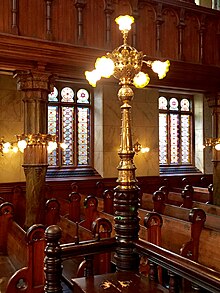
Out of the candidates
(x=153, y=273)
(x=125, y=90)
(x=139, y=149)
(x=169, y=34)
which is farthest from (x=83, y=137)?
(x=153, y=273)

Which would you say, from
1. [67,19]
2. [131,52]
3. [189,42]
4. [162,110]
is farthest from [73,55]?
[162,110]

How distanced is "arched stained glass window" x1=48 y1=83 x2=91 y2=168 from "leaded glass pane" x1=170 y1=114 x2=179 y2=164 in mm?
3064

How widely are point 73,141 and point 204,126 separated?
4.67 metres

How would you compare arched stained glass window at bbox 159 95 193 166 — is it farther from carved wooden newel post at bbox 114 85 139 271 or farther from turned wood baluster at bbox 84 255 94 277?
turned wood baluster at bbox 84 255 94 277

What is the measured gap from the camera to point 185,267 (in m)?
2.26

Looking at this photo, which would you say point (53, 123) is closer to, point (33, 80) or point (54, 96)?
point (54, 96)

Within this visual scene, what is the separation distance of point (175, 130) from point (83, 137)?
11.4 ft

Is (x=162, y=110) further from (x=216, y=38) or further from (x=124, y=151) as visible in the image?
(x=124, y=151)

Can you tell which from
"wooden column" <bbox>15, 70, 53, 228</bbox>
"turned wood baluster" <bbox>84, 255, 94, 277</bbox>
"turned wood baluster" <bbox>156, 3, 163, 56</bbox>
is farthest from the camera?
"turned wood baluster" <bbox>156, 3, 163, 56</bbox>

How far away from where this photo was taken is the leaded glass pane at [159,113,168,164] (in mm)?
12047

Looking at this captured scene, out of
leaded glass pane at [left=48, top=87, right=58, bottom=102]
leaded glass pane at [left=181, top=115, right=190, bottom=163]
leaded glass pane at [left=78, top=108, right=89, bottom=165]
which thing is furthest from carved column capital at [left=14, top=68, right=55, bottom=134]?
leaded glass pane at [left=181, top=115, right=190, bottom=163]

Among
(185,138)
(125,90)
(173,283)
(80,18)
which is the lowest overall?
(173,283)

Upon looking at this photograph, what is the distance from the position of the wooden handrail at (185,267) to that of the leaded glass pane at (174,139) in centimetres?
950

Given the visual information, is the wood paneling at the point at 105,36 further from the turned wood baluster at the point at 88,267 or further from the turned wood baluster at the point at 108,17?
the turned wood baluster at the point at 88,267
